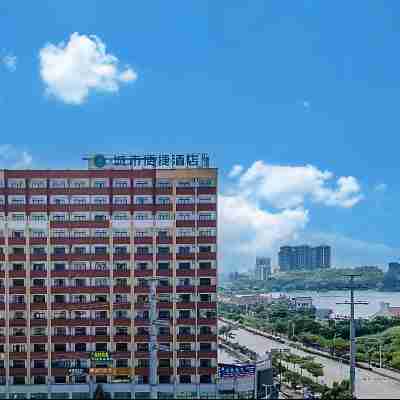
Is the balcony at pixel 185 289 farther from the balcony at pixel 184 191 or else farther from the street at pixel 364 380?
the street at pixel 364 380

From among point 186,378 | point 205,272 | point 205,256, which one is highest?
point 205,256

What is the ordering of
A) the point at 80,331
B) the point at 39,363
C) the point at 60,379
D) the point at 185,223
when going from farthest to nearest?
1. the point at 185,223
2. the point at 80,331
3. the point at 39,363
4. the point at 60,379

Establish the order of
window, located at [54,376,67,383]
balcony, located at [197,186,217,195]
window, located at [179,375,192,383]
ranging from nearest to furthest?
window, located at [54,376,67,383] → window, located at [179,375,192,383] → balcony, located at [197,186,217,195]

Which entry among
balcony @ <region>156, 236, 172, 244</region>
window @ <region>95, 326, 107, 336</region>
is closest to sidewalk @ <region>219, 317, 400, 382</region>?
balcony @ <region>156, 236, 172, 244</region>

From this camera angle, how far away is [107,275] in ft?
157

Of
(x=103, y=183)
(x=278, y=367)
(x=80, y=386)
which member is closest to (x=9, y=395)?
(x=80, y=386)

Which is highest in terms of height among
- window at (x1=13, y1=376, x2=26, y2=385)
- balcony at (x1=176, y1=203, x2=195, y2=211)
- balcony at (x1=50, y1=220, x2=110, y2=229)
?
balcony at (x1=176, y1=203, x2=195, y2=211)

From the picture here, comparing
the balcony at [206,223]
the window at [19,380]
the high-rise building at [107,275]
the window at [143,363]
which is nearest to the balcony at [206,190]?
the high-rise building at [107,275]

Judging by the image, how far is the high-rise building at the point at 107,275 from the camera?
156 ft

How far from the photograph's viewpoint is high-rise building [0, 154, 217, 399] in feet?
156

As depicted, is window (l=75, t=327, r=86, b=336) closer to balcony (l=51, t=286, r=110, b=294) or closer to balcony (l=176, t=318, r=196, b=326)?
balcony (l=51, t=286, r=110, b=294)

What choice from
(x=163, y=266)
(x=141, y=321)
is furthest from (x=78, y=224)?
(x=141, y=321)

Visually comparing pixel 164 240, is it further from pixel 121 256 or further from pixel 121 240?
pixel 121 256

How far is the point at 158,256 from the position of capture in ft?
158
